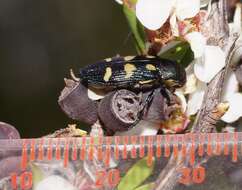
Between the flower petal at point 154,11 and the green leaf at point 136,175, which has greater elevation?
the flower petal at point 154,11

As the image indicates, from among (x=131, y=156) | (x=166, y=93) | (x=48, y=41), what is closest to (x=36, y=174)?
(x=131, y=156)

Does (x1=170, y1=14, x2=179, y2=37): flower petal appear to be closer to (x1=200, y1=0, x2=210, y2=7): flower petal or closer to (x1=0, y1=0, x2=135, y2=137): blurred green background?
(x1=200, y1=0, x2=210, y2=7): flower petal

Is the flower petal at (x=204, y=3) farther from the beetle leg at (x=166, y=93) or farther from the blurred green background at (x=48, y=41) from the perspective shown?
the blurred green background at (x=48, y=41)

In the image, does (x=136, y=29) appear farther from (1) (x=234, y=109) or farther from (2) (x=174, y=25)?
(1) (x=234, y=109)

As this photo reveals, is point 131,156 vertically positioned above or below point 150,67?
below

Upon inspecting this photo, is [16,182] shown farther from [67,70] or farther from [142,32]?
[67,70]

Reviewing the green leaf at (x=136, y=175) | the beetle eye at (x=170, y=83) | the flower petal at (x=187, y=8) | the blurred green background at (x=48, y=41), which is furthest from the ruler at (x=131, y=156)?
the blurred green background at (x=48, y=41)
